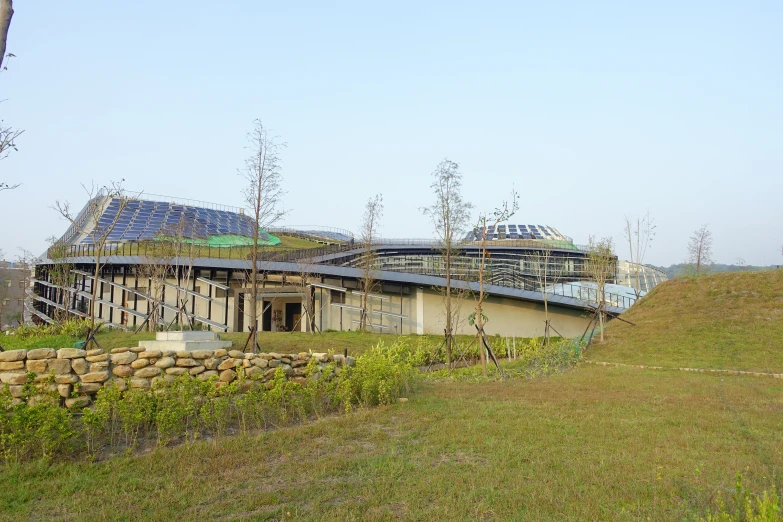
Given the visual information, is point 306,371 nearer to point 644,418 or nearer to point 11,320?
point 644,418

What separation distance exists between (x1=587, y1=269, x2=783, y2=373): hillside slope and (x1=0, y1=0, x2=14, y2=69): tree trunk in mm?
14018

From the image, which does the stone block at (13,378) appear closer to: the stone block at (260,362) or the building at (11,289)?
the stone block at (260,362)

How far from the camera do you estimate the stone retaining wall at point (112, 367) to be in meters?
7.20

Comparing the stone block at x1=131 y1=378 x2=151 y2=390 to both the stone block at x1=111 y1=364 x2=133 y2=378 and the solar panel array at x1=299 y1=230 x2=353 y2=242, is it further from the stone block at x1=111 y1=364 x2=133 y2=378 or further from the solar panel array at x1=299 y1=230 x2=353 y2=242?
the solar panel array at x1=299 y1=230 x2=353 y2=242

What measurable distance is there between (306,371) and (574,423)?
4523 millimetres

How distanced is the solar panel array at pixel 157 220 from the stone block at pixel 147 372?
71.3 feet

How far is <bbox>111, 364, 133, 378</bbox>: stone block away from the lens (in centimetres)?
766

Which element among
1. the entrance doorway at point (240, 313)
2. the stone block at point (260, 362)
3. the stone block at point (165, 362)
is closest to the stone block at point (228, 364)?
the stone block at point (260, 362)

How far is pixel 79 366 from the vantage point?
24.1 feet

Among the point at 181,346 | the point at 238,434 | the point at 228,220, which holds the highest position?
the point at 228,220

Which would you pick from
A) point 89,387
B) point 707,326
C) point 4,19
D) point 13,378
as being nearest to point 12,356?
point 13,378

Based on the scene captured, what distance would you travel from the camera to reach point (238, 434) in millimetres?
6348

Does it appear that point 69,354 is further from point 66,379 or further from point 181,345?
point 181,345

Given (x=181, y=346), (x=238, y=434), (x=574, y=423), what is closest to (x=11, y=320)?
(x=181, y=346)
